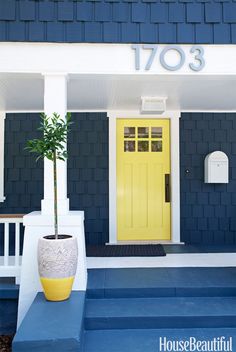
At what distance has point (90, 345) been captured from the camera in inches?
97.1

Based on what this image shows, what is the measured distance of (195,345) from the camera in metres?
2.46

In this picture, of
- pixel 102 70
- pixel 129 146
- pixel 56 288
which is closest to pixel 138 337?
pixel 56 288

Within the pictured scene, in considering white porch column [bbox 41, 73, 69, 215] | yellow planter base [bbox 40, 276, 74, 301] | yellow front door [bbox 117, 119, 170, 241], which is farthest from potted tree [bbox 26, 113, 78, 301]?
yellow front door [bbox 117, 119, 170, 241]

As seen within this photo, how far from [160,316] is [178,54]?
245cm

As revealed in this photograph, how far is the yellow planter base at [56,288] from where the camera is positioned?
8.80ft

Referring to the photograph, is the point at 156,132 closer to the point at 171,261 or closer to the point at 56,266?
the point at 171,261

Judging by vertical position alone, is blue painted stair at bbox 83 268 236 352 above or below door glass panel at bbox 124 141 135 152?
below

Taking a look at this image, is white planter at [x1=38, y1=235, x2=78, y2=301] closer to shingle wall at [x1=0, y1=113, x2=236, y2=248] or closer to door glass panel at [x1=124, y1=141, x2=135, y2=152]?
shingle wall at [x1=0, y1=113, x2=236, y2=248]

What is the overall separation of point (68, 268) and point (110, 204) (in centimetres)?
240

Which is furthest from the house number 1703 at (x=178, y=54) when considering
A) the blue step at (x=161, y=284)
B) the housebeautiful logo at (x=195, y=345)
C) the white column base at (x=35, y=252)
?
the housebeautiful logo at (x=195, y=345)

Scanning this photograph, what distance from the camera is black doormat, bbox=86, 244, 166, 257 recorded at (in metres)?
4.29

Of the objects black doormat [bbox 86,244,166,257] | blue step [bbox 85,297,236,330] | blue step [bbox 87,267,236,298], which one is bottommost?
blue step [bbox 85,297,236,330]

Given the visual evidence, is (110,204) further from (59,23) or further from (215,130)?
(59,23)

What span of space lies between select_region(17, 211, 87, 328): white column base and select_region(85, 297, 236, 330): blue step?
0.36m
